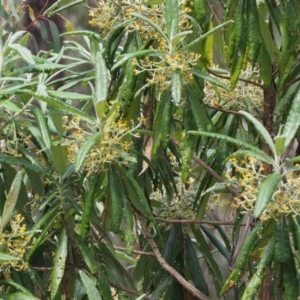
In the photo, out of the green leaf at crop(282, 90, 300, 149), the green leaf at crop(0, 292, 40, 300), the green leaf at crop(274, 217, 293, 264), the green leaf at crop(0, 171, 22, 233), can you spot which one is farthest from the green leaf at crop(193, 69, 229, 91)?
the green leaf at crop(0, 292, 40, 300)

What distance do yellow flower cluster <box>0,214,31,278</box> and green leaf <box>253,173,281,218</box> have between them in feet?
1.51

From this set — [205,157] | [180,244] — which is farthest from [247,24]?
[180,244]

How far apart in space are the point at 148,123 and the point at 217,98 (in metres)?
0.17

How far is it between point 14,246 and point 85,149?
0.29m

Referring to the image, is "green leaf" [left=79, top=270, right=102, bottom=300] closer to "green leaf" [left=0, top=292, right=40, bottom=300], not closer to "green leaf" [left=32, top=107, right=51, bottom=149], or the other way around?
"green leaf" [left=0, top=292, right=40, bottom=300]

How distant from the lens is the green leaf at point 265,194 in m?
0.93

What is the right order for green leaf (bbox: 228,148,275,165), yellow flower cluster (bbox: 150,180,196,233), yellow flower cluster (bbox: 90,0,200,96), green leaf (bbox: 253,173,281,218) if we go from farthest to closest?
yellow flower cluster (bbox: 150,180,196,233) → yellow flower cluster (bbox: 90,0,200,96) → green leaf (bbox: 228,148,275,165) → green leaf (bbox: 253,173,281,218)

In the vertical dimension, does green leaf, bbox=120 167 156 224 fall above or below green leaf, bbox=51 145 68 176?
below

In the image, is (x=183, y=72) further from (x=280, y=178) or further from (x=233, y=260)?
(x=233, y=260)

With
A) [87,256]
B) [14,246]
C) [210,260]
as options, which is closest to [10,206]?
[14,246]

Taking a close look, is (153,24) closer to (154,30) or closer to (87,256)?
(154,30)

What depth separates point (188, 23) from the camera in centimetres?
121

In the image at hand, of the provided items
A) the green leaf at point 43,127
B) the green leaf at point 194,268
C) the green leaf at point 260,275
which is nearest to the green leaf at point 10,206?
the green leaf at point 43,127

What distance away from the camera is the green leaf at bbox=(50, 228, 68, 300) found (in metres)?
1.20
